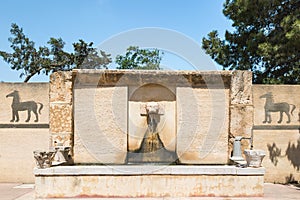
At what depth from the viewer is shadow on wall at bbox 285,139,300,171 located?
328 inches

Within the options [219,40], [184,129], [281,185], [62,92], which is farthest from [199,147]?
[219,40]

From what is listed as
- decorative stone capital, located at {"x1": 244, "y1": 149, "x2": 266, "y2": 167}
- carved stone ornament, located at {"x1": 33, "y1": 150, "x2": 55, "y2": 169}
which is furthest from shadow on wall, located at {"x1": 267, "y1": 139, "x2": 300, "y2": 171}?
carved stone ornament, located at {"x1": 33, "y1": 150, "x2": 55, "y2": 169}

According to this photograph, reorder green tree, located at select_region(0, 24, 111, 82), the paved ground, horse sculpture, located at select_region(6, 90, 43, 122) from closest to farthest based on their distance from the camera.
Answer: the paved ground < horse sculpture, located at select_region(6, 90, 43, 122) < green tree, located at select_region(0, 24, 111, 82)

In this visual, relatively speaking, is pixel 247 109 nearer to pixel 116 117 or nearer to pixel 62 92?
pixel 116 117

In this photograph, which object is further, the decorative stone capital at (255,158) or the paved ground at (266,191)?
the paved ground at (266,191)

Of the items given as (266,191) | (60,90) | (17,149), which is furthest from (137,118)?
(17,149)

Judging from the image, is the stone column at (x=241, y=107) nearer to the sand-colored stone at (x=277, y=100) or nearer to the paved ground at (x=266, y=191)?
the paved ground at (x=266, y=191)

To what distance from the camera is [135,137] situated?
6.11 metres

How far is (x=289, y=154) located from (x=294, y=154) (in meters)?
0.13

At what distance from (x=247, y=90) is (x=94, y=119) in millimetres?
2888

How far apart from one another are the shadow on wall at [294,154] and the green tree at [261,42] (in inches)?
110

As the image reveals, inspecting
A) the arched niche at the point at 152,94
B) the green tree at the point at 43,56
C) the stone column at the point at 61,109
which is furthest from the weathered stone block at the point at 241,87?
the green tree at the point at 43,56

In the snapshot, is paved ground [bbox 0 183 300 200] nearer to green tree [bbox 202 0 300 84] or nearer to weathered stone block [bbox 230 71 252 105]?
weathered stone block [bbox 230 71 252 105]

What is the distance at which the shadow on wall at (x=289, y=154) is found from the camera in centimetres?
830
